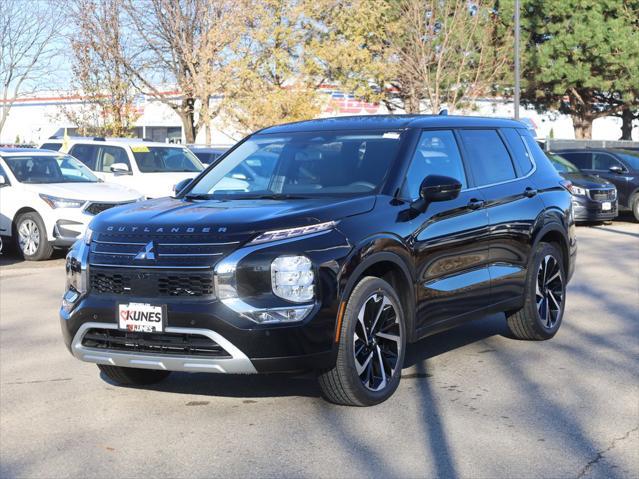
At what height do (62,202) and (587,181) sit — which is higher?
(62,202)

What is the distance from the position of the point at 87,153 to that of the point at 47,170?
3.00 meters

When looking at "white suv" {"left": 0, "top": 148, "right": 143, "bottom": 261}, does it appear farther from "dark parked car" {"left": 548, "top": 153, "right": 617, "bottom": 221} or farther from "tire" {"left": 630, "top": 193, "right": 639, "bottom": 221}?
"tire" {"left": 630, "top": 193, "right": 639, "bottom": 221}

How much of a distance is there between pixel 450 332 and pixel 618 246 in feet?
28.6

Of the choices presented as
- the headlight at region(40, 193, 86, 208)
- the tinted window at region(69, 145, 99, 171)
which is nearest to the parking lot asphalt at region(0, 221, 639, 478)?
the headlight at region(40, 193, 86, 208)

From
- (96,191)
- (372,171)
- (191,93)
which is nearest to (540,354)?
(372,171)

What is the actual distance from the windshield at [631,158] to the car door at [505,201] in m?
15.8

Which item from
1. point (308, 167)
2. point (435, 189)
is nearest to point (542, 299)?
point (435, 189)

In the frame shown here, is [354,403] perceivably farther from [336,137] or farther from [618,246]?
[618,246]

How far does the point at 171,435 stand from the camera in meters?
5.61

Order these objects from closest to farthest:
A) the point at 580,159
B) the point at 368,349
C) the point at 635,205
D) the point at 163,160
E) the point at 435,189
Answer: the point at 368,349, the point at 435,189, the point at 163,160, the point at 635,205, the point at 580,159

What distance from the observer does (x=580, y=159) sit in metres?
23.7

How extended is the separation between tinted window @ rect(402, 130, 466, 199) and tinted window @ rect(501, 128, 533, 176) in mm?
974

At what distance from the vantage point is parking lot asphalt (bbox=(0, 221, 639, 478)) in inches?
199

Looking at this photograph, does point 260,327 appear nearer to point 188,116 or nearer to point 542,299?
point 542,299
